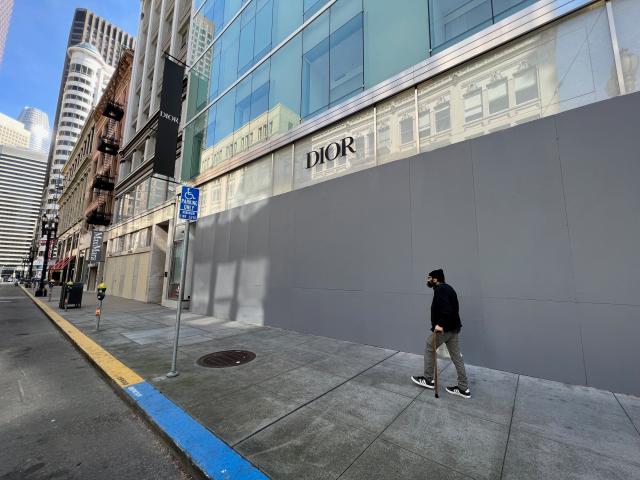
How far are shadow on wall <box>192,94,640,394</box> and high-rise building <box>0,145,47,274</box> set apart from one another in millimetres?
191008

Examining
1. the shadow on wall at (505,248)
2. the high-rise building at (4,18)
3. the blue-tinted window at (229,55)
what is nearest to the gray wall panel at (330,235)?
the shadow on wall at (505,248)

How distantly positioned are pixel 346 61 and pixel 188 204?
6.88 metres

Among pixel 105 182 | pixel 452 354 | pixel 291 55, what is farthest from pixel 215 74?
pixel 105 182

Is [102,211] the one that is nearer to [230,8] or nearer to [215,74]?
[215,74]

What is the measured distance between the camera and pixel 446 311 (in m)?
4.27

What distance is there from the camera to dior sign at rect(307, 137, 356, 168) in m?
8.54

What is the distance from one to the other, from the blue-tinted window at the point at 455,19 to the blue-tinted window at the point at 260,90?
6712 millimetres

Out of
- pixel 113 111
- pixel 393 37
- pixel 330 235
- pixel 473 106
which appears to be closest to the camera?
pixel 473 106

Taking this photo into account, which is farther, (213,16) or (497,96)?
(213,16)

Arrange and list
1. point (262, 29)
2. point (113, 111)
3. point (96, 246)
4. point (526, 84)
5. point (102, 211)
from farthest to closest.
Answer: point (113, 111) < point (102, 211) < point (96, 246) < point (262, 29) < point (526, 84)

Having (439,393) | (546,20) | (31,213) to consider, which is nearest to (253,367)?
(439,393)

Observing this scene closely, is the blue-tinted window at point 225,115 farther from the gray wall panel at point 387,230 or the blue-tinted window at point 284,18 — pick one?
the gray wall panel at point 387,230

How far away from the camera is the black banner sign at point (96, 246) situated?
27141mm

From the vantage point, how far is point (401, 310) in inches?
264
